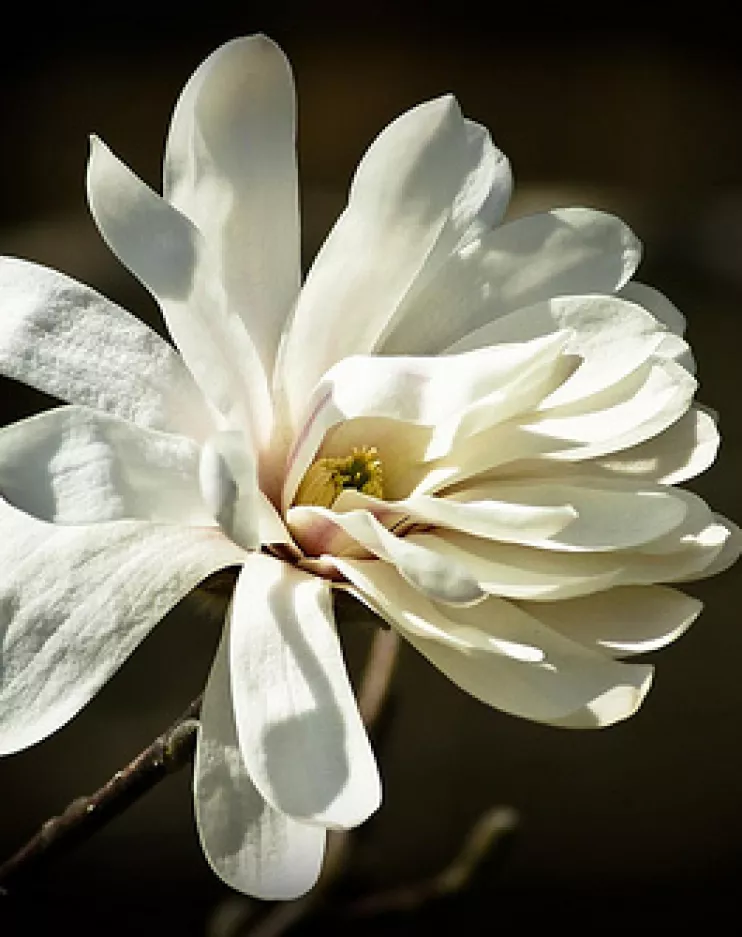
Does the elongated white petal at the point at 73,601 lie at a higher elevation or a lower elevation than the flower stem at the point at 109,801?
higher

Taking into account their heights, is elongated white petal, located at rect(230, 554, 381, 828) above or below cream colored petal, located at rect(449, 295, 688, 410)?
below

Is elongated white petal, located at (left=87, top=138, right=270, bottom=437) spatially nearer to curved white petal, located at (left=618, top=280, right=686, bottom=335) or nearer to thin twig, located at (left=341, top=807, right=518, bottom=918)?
curved white petal, located at (left=618, top=280, right=686, bottom=335)

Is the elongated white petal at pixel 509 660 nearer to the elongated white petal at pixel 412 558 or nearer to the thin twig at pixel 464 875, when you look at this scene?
the elongated white petal at pixel 412 558

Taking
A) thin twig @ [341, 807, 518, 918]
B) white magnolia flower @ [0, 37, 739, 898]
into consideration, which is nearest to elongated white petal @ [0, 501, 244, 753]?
white magnolia flower @ [0, 37, 739, 898]

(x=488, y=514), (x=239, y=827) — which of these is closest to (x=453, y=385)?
(x=488, y=514)

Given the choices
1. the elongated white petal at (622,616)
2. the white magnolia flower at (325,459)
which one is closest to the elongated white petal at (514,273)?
the white magnolia flower at (325,459)

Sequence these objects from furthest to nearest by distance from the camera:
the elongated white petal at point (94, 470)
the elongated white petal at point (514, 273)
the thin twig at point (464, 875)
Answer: the thin twig at point (464, 875)
the elongated white petal at point (514, 273)
the elongated white petal at point (94, 470)

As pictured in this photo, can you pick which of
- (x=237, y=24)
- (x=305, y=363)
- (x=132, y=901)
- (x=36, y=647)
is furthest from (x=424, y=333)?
(x=237, y=24)

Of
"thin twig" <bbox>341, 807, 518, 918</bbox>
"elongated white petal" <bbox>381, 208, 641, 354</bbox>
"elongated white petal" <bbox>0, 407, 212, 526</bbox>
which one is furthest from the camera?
"thin twig" <bbox>341, 807, 518, 918</bbox>

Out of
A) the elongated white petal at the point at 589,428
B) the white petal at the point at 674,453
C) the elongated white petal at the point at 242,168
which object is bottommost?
the white petal at the point at 674,453
